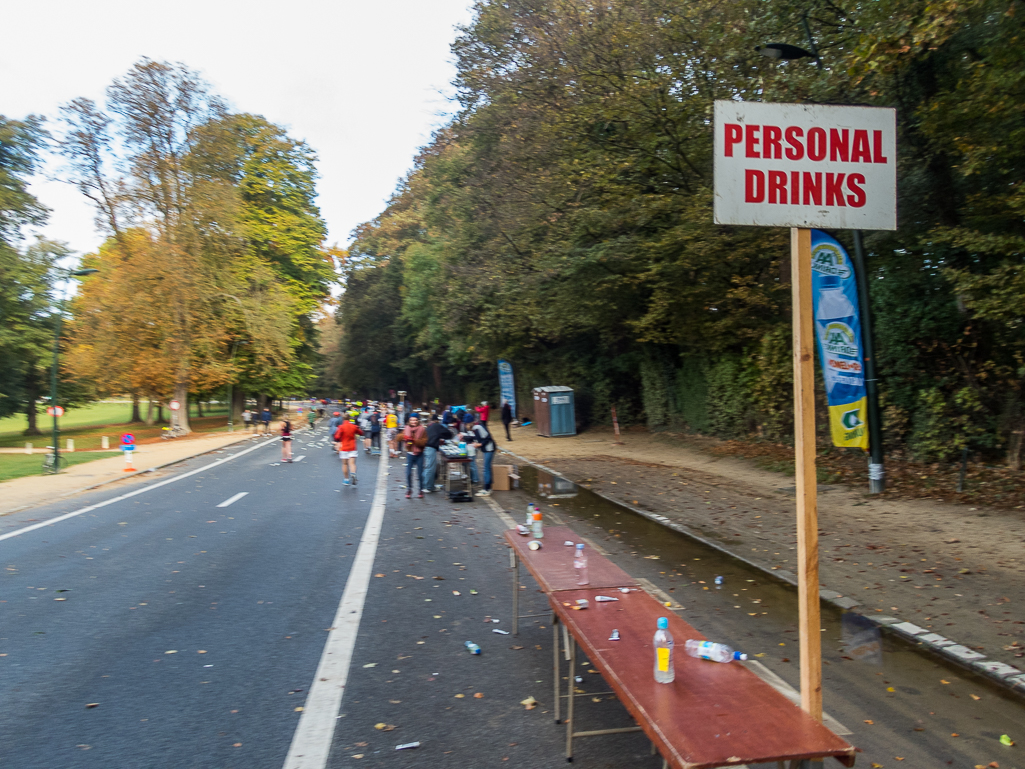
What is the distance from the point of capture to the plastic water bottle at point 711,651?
3838 millimetres

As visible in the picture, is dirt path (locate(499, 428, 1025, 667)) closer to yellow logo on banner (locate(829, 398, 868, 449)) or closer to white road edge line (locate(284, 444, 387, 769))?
yellow logo on banner (locate(829, 398, 868, 449))

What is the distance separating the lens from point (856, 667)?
546cm

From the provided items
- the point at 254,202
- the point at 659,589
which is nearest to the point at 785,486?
the point at 659,589

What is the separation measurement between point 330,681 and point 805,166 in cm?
453

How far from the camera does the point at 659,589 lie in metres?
7.61

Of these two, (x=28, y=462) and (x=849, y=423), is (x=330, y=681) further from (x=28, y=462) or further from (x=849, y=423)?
(x=28, y=462)

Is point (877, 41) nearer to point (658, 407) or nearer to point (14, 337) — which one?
point (658, 407)

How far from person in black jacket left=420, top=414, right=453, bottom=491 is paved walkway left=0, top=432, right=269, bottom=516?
816 centimetres

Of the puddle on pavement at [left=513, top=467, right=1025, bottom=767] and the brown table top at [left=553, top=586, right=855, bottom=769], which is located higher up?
the brown table top at [left=553, top=586, right=855, bottom=769]

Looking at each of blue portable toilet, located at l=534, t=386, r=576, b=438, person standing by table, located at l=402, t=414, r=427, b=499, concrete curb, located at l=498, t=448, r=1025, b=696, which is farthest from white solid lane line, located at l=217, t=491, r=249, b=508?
blue portable toilet, located at l=534, t=386, r=576, b=438

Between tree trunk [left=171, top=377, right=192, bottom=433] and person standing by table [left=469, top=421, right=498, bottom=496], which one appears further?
tree trunk [left=171, top=377, right=192, bottom=433]

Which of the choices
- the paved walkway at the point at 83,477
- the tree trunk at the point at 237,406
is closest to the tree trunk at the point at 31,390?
the tree trunk at the point at 237,406

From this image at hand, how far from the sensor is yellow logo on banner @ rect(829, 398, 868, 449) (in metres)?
12.4

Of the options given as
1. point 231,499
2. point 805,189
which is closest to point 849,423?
point 805,189
